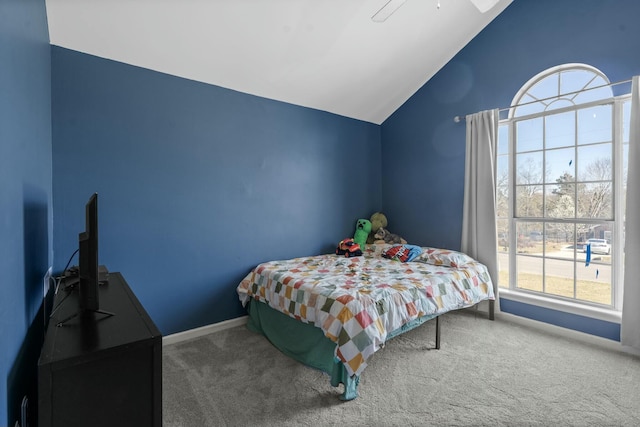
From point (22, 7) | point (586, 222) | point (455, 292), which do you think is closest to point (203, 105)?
point (22, 7)

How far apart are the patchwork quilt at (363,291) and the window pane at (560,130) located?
1388 millimetres

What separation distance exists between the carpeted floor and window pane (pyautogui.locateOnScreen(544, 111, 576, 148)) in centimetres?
Answer: 182

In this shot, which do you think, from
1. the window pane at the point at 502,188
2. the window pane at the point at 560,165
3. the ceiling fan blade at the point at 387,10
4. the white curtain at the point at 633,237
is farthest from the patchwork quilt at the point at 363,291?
the ceiling fan blade at the point at 387,10

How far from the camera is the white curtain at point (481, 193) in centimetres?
332

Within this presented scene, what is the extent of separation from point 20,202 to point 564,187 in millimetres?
3928

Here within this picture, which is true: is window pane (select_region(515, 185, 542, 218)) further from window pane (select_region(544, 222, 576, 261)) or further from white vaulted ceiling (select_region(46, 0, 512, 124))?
white vaulted ceiling (select_region(46, 0, 512, 124))

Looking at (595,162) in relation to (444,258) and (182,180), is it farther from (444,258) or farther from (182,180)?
(182,180)

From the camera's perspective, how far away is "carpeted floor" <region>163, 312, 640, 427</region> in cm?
182

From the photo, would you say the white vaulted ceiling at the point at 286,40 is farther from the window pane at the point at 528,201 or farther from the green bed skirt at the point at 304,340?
the green bed skirt at the point at 304,340

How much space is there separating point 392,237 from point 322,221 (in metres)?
0.96

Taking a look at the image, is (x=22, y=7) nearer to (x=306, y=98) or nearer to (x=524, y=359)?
(x=306, y=98)

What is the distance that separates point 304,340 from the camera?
2381mm

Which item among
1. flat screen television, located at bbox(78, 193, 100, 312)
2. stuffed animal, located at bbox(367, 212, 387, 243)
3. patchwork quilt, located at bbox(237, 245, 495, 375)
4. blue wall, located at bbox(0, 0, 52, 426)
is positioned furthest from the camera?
stuffed animal, located at bbox(367, 212, 387, 243)

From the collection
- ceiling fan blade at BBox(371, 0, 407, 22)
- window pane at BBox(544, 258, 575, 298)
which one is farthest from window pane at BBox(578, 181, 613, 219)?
ceiling fan blade at BBox(371, 0, 407, 22)
